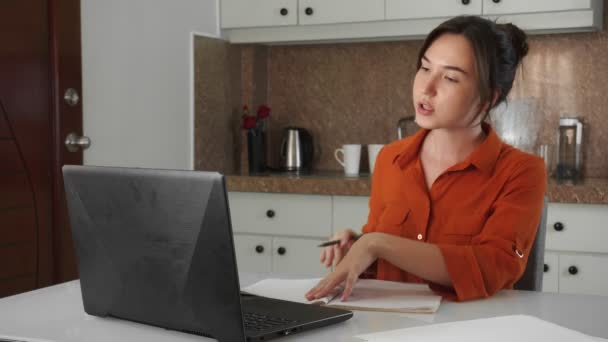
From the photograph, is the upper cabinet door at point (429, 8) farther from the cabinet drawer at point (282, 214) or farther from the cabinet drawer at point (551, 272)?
the cabinet drawer at point (551, 272)

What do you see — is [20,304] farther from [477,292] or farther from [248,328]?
[477,292]

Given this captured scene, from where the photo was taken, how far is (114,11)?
322cm

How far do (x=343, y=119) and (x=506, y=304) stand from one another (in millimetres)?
2551

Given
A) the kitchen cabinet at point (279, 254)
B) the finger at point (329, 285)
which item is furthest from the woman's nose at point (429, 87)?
the kitchen cabinet at point (279, 254)

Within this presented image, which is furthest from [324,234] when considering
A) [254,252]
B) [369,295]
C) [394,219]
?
[369,295]

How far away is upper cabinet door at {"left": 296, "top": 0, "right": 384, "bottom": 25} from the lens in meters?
3.41

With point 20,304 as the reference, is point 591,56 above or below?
above

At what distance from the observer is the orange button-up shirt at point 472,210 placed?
1483 mm

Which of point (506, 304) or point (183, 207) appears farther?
point (506, 304)

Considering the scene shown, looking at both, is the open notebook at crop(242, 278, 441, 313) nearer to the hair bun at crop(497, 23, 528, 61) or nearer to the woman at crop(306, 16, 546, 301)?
the woman at crop(306, 16, 546, 301)

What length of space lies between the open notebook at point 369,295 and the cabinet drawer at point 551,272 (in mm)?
1600

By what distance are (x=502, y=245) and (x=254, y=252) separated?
1948 millimetres

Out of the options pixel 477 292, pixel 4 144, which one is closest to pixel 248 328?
pixel 477 292

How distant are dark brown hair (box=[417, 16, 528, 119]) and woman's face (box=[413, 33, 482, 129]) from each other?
14mm
